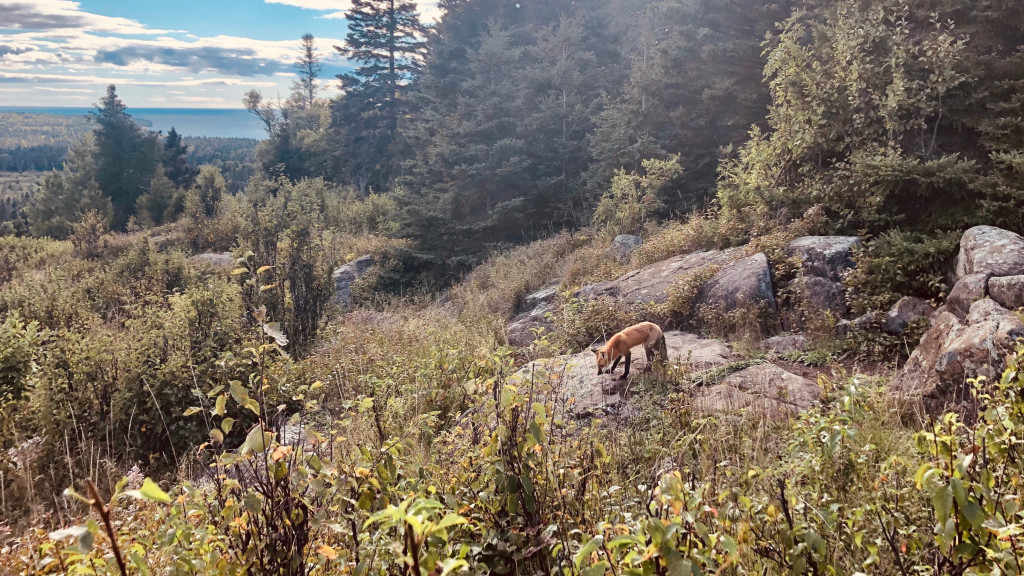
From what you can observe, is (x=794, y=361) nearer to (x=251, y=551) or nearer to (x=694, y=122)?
(x=251, y=551)

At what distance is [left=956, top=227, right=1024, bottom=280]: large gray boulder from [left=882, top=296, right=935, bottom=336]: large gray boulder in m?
0.48

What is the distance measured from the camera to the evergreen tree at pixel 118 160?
3525 centimetres

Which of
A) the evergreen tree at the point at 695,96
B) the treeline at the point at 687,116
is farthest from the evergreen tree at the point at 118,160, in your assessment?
the evergreen tree at the point at 695,96

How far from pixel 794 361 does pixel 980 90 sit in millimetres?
4974

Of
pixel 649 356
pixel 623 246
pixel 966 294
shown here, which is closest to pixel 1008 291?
pixel 966 294

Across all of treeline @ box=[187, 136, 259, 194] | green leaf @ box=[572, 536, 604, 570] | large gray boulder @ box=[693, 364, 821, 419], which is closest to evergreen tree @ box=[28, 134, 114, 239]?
treeline @ box=[187, 136, 259, 194]

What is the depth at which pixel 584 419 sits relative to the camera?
452 centimetres

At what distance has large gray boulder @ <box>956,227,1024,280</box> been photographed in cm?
526

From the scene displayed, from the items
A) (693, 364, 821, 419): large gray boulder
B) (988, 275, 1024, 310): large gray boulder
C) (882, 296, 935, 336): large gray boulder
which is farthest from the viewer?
(882, 296, 935, 336): large gray boulder

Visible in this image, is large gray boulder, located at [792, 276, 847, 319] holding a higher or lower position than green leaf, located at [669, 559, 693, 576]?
lower

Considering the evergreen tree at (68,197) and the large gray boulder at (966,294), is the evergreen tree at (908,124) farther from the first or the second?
the evergreen tree at (68,197)

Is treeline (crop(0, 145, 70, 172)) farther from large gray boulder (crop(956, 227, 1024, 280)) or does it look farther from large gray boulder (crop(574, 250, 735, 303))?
large gray boulder (crop(956, 227, 1024, 280))

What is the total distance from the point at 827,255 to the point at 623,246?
5007mm

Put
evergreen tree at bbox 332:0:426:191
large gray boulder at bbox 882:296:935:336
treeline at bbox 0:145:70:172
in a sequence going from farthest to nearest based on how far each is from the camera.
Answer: treeline at bbox 0:145:70:172
evergreen tree at bbox 332:0:426:191
large gray boulder at bbox 882:296:935:336
